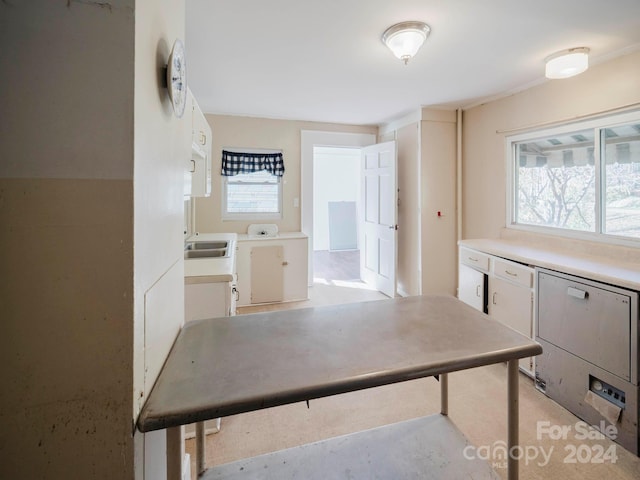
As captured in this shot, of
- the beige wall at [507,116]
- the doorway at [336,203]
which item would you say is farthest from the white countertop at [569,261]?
the doorway at [336,203]

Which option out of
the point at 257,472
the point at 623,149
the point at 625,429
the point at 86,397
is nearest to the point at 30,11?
the point at 86,397

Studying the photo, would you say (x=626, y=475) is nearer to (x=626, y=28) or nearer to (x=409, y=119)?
(x=626, y=28)

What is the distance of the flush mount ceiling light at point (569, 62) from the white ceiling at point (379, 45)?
6 cm

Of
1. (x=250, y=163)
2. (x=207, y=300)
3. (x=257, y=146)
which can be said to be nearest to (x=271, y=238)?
(x=250, y=163)

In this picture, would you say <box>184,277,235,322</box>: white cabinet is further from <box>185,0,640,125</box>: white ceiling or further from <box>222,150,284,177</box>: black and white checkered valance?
<box>222,150,284,177</box>: black and white checkered valance

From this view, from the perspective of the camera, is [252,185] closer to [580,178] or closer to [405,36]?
[405,36]

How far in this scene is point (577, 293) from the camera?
1867 millimetres

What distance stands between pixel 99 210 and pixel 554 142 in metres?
3.40

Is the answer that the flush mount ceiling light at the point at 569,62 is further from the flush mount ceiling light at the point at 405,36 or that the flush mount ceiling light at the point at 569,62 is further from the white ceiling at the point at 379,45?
the flush mount ceiling light at the point at 405,36

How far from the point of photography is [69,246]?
25.7 inches

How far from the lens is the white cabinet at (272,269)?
3.79 metres

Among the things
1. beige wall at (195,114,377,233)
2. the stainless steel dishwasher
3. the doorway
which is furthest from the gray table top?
the doorway

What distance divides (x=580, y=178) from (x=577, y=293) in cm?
126

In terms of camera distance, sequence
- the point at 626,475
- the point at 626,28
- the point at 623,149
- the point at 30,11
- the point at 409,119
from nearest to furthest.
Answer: the point at 30,11 < the point at 626,475 < the point at 626,28 < the point at 623,149 < the point at 409,119
